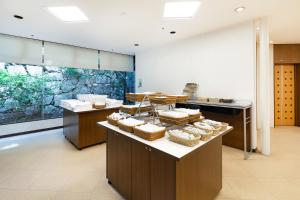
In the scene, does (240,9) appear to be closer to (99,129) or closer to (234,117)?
(234,117)

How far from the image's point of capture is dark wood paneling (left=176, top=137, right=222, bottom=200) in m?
1.40

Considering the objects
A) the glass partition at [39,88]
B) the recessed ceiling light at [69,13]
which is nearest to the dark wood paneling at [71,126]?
the glass partition at [39,88]

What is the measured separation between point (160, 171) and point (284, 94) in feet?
20.1

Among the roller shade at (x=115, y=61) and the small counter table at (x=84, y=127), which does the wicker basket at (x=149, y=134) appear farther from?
the roller shade at (x=115, y=61)

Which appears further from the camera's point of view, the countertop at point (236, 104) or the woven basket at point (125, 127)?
the countertop at point (236, 104)

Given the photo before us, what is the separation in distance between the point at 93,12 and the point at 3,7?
1478 mm

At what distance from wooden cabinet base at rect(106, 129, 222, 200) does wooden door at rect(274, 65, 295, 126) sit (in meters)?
5.01

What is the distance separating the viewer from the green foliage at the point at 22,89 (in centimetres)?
449

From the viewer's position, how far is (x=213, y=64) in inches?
157

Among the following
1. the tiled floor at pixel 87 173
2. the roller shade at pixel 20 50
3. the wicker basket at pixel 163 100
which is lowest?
the tiled floor at pixel 87 173

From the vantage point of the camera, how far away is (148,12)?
298 cm

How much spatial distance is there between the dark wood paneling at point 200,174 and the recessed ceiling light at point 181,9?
2194 mm

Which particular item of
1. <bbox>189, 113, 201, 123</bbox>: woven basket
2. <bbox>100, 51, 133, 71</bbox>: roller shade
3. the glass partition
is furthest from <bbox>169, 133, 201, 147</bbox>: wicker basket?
<bbox>100, 51, 133, 71</bbox>: roller shade

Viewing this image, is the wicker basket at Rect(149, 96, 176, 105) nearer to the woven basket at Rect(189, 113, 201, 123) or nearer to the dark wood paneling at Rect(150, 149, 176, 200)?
the woven basket at Rect(189, 113, 201, 123)
